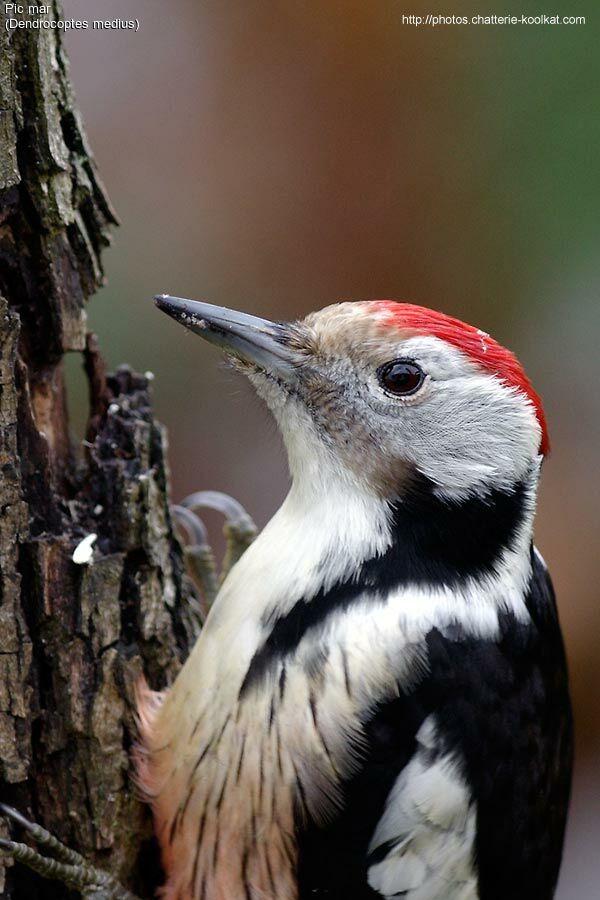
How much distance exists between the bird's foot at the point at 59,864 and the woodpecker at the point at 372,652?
0.43 feet

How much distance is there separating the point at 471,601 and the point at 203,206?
2.63 m

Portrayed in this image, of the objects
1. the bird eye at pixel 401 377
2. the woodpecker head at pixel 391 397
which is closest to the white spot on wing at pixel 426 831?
the woodpecker head at pixel 391 397

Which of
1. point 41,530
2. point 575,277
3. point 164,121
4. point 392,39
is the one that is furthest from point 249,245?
point 41,530


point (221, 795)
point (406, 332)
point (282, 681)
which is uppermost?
point (406, 332)

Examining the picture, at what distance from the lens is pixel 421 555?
191 cm

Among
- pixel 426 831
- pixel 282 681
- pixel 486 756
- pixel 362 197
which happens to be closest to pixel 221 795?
pixel 282 681

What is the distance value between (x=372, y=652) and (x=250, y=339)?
608mm

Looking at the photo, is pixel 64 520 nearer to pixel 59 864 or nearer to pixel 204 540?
pixel 59 864

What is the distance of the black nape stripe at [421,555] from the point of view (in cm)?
188

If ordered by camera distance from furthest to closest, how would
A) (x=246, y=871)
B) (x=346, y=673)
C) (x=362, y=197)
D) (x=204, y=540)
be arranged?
1. (x=362, y=197)
2. (x=204, y=540)
3. (x=246, y=871)
4. (x=346, y=673)

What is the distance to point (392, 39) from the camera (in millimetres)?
4145

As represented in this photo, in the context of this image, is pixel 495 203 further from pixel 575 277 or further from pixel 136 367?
pixel 136 367

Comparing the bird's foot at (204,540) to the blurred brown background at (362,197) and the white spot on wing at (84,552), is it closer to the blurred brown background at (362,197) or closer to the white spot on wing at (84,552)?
the white spot on wing at (84,552)

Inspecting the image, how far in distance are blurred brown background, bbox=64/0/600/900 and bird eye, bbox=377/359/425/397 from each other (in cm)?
195
